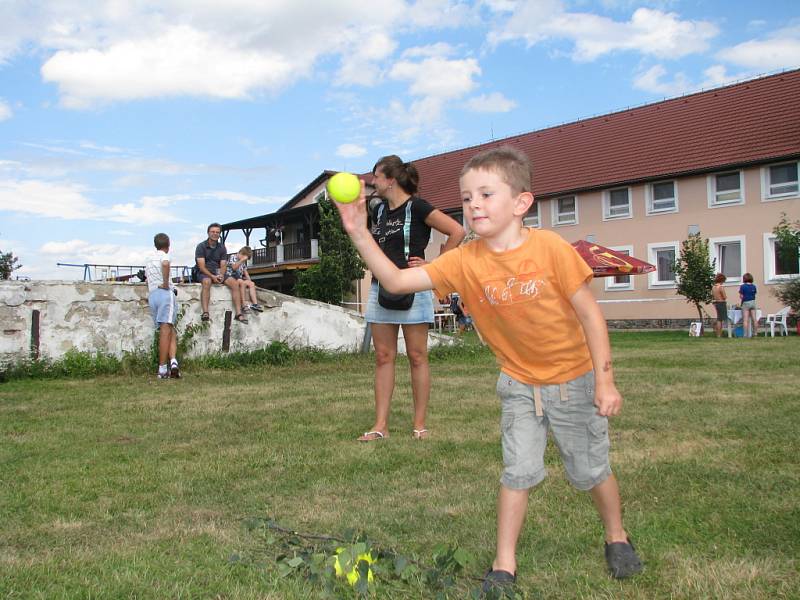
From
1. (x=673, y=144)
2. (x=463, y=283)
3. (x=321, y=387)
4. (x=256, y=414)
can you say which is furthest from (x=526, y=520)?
(x=673, y=144)

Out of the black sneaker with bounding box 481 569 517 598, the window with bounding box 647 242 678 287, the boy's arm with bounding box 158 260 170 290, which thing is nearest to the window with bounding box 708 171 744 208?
the window with bounding box 647 242 678 287

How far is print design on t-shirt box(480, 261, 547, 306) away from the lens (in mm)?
2740

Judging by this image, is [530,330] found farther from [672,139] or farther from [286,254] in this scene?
[286,254]

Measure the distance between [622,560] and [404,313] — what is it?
2877 millimetres

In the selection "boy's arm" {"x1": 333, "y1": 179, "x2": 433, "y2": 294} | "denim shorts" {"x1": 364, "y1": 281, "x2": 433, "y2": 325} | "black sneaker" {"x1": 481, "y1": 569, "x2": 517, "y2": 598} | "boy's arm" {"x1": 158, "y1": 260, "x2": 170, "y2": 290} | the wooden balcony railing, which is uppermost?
the wooden balcony railing

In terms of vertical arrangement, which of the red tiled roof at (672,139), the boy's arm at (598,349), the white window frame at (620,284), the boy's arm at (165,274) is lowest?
the boy's arm at (598,349)

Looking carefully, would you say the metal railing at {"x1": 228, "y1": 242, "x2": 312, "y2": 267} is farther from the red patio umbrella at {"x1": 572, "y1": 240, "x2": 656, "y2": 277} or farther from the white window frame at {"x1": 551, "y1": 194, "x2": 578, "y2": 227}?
the red patio umbrella at {"x1": 572, "y1": 240, "x2": 656, "y2": 277}

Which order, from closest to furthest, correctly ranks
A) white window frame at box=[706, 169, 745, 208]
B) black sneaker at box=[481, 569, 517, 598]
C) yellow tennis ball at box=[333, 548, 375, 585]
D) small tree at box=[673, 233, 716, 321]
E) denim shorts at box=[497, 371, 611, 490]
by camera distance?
black sneaker at box=[481, 569, 517, 598] < yellow tennis ball at box=[333, 548, 375, 585] < denim shorts at box=[497, 371, 611, 490] < small tree at box=[673, 233, 716, 321] < white window frame at box=[706, 169, 745, 208]

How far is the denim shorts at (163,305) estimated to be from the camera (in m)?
9.48

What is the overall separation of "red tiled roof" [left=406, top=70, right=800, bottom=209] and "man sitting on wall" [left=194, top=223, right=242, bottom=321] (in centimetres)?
2212

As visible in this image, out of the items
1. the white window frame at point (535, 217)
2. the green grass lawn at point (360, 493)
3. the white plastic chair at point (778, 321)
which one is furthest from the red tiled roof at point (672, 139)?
the green grass lawn at point (360, 493)

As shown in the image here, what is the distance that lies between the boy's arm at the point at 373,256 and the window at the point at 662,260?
2792cm

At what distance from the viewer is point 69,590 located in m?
2.51

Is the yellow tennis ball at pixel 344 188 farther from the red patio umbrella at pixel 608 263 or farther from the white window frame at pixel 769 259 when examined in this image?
the white window frame at pixel 769 259
